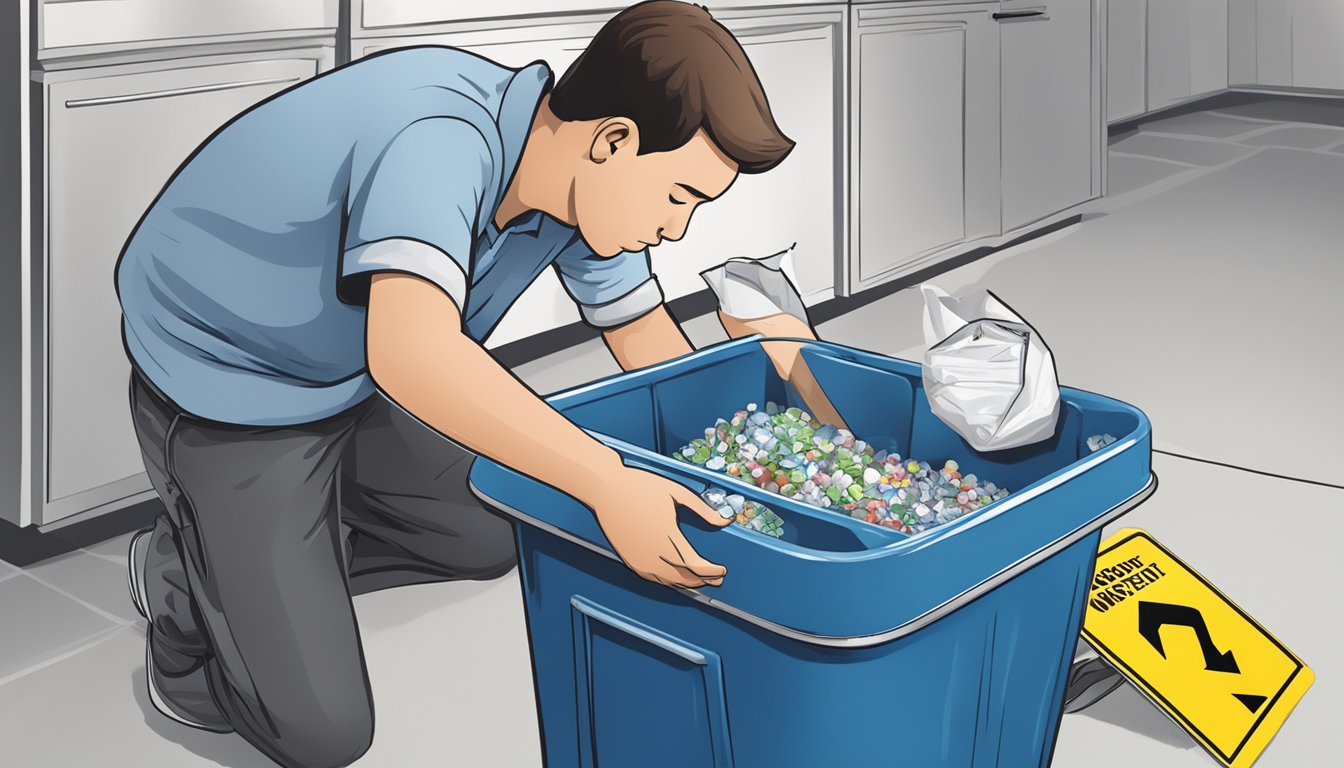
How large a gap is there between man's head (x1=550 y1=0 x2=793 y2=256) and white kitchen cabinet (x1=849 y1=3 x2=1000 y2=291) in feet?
8.49

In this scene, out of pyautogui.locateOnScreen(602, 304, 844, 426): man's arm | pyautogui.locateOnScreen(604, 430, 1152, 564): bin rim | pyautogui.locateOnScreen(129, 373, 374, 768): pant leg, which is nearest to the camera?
pyautogui.locateOnScreen(604, 430, 1152, 564): bin rim

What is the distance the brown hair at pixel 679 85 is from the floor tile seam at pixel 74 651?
1.30 metres

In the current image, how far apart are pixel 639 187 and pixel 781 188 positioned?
7.81 ft

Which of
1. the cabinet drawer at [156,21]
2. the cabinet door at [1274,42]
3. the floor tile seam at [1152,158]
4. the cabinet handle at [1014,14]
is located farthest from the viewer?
the cabinet door at [1274,42]

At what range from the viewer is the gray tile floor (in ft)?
5.89

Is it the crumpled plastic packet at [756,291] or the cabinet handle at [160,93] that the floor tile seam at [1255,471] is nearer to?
the crumpled plastic packet at [756,291]

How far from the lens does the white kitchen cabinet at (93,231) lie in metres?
2.11

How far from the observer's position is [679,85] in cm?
129

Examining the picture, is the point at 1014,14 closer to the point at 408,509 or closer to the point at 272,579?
the point at 408,509

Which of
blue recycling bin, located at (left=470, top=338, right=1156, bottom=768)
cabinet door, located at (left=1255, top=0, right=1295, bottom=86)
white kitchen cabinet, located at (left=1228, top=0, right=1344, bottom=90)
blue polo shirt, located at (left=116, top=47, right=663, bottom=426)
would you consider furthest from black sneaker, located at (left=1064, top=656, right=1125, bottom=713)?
cabinet door, located at (left=1255, top=0, right=1295, bottom=86)

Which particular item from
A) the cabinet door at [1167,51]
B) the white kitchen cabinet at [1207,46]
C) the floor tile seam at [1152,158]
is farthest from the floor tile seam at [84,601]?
the white kitchen cabinet at [1207,46]

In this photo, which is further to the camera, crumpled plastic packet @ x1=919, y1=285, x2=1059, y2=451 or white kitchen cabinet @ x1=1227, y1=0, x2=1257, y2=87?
white kitchen cabinet @ x1=1227, y1=0, x2=1257, y2=87

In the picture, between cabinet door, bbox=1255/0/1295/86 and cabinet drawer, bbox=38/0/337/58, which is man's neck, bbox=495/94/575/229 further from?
cabinet door, bbox=1255/0/1295/86

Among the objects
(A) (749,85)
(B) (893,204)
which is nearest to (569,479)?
(A) (749,85)
